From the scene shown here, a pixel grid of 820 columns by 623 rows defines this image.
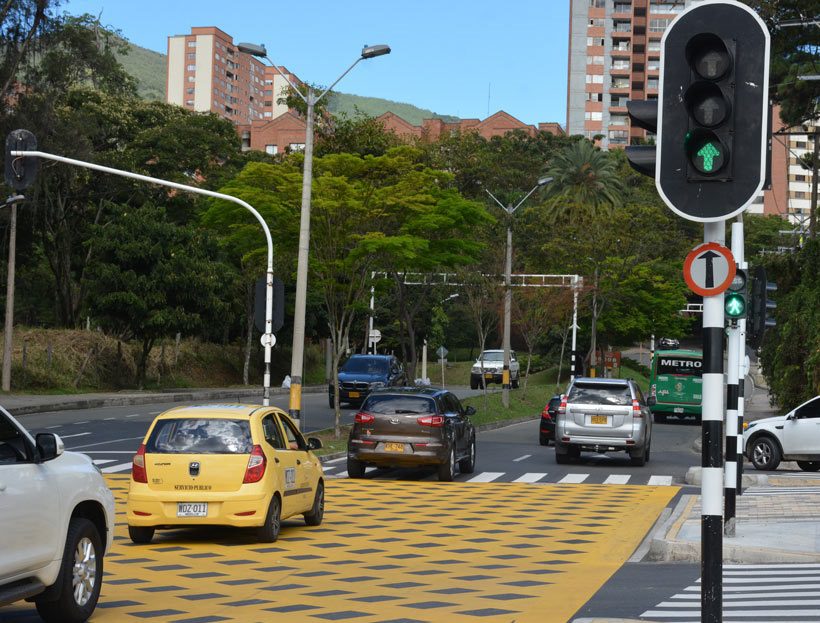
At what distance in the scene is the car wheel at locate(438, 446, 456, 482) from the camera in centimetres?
2345

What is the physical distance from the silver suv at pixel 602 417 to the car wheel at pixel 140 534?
47.3 ft

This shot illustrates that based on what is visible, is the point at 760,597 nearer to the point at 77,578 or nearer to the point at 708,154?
the point at 708,154

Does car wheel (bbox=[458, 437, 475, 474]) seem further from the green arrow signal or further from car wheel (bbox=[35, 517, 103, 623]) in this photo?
the green arrow signal

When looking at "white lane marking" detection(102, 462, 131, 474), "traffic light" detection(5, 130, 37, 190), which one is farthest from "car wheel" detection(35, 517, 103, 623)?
"traffic light" detection(5, 130, 37, 190)

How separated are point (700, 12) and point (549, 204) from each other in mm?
71420

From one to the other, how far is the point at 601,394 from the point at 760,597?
667 inches

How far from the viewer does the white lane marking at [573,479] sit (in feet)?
81.9

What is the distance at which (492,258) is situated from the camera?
187 ft

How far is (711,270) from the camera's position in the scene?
7.21 meters

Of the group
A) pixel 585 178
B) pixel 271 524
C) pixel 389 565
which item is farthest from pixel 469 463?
pixel 585 178

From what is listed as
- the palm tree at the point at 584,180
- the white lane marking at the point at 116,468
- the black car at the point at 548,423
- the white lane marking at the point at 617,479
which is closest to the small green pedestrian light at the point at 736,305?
the white lane marking at the point at 617,479

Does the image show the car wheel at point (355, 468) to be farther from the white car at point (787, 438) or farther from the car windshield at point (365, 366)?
the car windshield at point (365, 366)

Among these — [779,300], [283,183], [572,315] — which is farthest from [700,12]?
[572,315]

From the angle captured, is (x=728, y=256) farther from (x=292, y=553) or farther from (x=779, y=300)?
(x=779, y=300)
